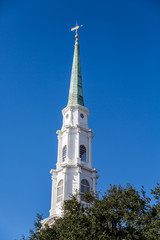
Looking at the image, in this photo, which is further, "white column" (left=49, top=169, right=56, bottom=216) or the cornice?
the cornice

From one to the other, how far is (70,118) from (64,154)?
6498mm

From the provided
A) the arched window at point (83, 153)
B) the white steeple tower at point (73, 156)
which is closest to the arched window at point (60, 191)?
the white steeple tower at point (73, 156)

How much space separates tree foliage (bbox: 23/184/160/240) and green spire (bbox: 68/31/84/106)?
28808 mm

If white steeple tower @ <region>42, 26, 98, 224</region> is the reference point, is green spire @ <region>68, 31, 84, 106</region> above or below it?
above

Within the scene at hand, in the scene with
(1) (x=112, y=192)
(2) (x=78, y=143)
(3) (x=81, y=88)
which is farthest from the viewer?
(3) (x=81, y=88)

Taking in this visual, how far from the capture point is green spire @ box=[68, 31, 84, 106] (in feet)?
199

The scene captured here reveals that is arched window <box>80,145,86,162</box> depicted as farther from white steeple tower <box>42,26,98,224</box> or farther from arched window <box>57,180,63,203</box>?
arched window <box>57,180,63,203</box>

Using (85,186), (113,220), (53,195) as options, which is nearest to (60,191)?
(53,195)

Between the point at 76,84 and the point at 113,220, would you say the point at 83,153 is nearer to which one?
the point at 76,84

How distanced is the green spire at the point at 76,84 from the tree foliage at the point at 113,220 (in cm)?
2881

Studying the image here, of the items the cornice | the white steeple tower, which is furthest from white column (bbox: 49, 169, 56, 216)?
the cornice

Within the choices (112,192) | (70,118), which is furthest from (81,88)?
(112,192)

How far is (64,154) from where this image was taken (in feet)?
181

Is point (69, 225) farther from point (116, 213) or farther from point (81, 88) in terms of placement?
point (81, 88)
